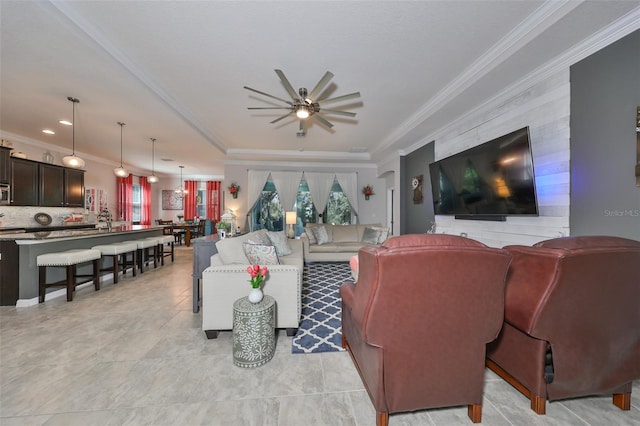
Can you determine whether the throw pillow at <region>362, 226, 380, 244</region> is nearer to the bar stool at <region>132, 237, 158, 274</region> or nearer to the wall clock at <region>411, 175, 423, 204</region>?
the wall clock at <region>411, 175, 423, 204</region>

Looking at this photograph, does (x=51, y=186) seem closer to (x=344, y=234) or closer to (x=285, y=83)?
(x=285, y=83)

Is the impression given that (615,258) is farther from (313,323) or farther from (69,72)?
(69,72)

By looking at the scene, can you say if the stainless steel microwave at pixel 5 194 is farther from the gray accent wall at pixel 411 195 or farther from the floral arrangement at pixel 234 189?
the gray accent wall at pixel 411 195

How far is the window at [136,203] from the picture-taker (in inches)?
346

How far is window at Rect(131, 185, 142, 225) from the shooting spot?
879 centimetres

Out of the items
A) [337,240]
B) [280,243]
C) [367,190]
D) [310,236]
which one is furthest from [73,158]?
[367,190]

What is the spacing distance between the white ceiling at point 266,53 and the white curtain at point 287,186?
283cm

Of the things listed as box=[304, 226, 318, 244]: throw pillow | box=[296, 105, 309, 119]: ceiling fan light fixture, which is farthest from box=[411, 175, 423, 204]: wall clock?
box=[296, 105, 309, 119]: ceiling fan light fixture

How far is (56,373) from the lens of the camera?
1.76m

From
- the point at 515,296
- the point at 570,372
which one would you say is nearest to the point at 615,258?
the point at 515,296

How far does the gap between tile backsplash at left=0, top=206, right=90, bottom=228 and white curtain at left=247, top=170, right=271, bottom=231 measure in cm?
430

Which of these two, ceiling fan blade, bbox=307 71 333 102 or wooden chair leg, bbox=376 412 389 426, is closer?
wooden chair leg, bbox=376 412 389 426

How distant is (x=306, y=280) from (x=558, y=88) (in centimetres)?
394

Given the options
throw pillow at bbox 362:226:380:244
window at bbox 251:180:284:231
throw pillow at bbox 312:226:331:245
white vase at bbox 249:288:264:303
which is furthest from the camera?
window at bbox 251:180:284:231
